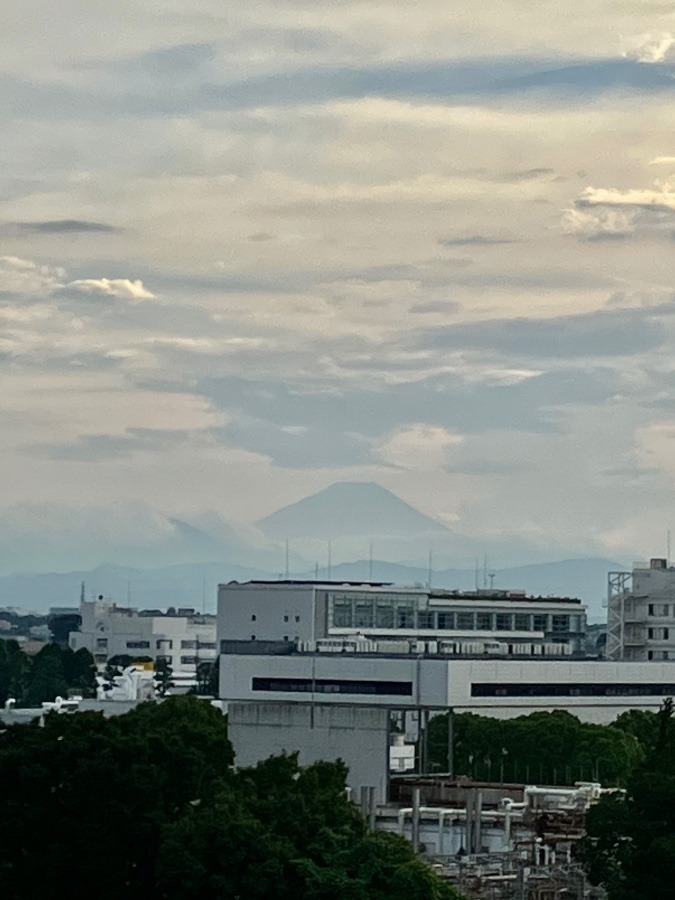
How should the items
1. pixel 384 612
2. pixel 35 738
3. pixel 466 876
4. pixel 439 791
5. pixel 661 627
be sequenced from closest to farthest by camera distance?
1. pixel 35 738
2. pixel 466 876
3. pixel 439 791
4. pixel 661 627
5. pixel 384 612

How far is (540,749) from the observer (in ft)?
385

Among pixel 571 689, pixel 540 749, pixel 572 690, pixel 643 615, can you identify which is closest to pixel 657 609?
pixel 643 615

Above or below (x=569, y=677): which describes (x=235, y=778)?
below

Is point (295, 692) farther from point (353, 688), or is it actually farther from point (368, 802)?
point (368, 802)

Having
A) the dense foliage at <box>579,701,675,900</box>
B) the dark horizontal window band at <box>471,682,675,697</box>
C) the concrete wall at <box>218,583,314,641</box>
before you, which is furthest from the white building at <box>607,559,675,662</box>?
the dense foliage at <box>579,701,675,900</box>

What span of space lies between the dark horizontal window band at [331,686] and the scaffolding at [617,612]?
37.8 m

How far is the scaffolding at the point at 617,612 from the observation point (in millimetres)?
162000

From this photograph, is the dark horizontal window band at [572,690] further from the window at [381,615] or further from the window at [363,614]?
the window at [381,615]

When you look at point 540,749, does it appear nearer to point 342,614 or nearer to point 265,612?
point 265,612

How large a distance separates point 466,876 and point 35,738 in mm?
14526

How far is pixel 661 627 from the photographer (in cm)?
16175

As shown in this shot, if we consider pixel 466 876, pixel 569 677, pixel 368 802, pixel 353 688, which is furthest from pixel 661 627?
pixel 466 876

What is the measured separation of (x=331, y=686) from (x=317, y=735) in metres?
7.94

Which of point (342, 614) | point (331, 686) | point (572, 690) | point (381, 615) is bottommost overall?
point (331, 686)
